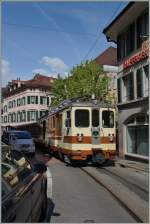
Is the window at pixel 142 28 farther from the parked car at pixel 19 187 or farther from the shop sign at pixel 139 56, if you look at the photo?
the parked car at pixel 19 187

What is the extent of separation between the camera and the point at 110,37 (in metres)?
31.7

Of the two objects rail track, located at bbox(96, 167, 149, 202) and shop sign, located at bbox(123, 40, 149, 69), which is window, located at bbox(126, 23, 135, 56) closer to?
shop sign, located at bbox(123, 40, 149, 69)

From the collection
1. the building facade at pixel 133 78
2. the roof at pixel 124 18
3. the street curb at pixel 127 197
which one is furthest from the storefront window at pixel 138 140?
the street curb at pixel 127 197

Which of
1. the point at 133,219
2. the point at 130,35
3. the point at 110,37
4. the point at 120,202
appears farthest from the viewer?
the point at 110,37

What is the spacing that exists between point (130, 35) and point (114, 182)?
13.9m

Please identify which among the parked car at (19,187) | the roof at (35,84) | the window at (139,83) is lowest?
the parked car at (19,187)

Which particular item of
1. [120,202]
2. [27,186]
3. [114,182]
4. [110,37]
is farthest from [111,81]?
[27,186]

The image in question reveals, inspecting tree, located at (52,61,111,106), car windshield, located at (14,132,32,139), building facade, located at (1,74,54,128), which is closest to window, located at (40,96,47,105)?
building facade, located at (1,74,54,128)

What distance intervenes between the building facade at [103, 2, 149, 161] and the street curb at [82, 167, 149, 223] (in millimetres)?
8718

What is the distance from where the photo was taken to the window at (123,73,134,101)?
88.6ft

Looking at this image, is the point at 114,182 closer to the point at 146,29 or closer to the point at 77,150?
the point at 77,150

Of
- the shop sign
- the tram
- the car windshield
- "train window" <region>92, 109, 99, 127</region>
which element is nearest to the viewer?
the tram

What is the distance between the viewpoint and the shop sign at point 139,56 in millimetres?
24125

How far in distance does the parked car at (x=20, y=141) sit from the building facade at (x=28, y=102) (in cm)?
4542
